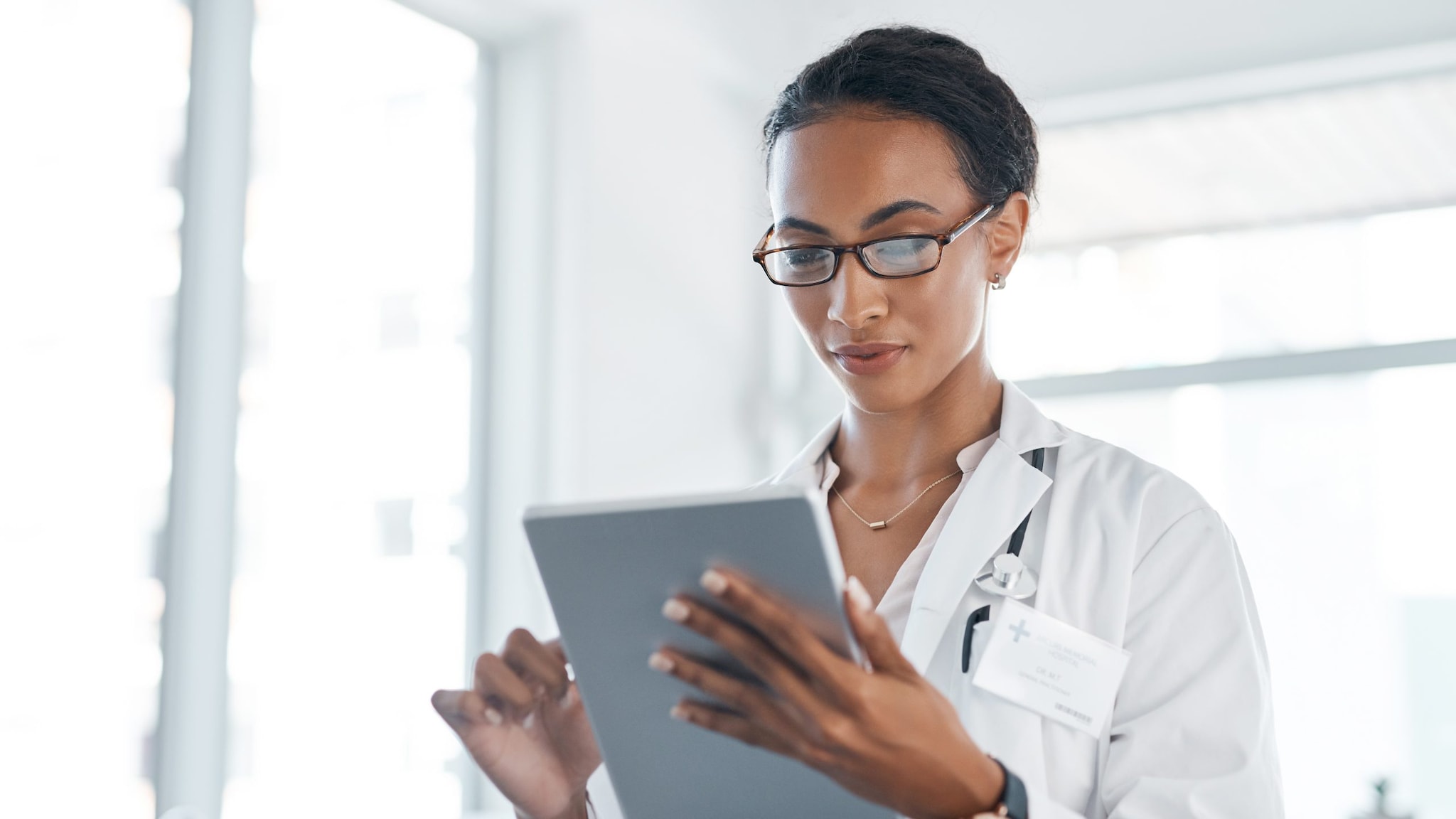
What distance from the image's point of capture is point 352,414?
10.2 feet

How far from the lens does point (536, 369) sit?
3.40 m

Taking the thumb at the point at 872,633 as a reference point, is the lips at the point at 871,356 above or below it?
above

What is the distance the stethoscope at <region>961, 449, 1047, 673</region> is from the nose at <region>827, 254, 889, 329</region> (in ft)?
1.03

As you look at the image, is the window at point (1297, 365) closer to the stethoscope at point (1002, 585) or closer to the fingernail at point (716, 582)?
the stethoscope at point (1002, 585)

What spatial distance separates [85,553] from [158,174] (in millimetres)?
736

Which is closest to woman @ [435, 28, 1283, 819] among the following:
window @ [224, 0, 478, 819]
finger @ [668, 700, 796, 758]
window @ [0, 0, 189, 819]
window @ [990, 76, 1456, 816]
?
finger @ [668, 700, 796, 758]

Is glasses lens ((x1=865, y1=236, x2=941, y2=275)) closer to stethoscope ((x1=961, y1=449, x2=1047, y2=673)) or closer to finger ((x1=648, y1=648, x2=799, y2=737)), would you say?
stethoscope ((x1=961, y1=449, x2=1047, y2=673))

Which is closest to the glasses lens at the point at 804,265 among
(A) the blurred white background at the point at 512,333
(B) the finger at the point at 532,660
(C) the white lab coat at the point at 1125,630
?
(C) the white lab coat at the point at 1125,630

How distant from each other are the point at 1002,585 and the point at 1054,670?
0.42 ft

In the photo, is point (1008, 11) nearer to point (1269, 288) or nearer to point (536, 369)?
point (1269, 288)

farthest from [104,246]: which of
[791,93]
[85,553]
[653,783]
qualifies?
[653,783]

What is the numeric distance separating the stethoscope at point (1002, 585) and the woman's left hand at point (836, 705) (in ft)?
1.07

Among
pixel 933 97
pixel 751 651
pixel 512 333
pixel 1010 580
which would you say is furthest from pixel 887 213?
pixel 512 333

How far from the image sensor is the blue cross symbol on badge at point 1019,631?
4.59ft
